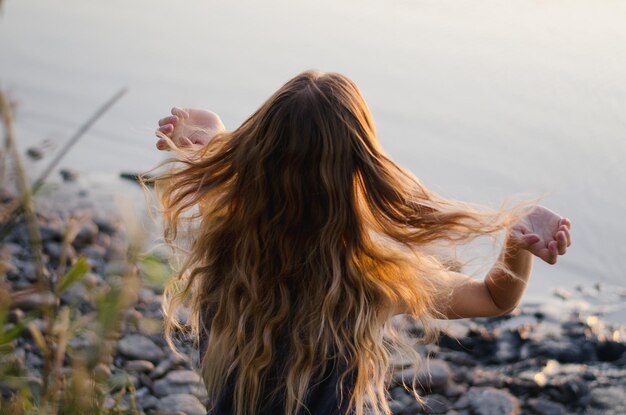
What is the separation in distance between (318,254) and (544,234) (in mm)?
560

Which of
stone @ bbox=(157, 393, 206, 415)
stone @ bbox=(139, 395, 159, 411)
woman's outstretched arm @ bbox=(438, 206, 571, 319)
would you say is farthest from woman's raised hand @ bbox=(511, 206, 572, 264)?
stone @ bbox=(139, 395, 159, 411)

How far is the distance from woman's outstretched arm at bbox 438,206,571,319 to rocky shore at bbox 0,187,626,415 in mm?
1706

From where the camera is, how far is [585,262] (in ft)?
17.6

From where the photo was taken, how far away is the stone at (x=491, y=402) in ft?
13.6

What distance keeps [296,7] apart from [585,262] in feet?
13.2

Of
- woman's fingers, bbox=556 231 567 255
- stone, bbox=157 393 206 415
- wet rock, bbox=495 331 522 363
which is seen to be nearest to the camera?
woman's fingers, bbox=556 231 567 255

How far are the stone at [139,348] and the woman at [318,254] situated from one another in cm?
193

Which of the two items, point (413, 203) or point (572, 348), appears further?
point (572, 348)

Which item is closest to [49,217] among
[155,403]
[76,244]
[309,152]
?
[76,244]

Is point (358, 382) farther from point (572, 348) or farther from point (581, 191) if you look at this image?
point (581, 191)

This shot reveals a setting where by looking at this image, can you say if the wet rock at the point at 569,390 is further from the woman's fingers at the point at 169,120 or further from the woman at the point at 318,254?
the woman's fingers at the point at 169,120

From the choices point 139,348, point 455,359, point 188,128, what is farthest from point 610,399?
point 188,128

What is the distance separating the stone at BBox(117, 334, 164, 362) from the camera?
13.9 ft

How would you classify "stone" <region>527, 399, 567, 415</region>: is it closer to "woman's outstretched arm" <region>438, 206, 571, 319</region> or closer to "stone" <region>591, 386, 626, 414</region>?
"stone" <region>591, 386, 626, 414</region>
